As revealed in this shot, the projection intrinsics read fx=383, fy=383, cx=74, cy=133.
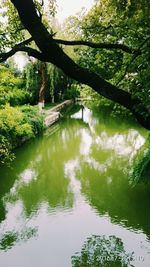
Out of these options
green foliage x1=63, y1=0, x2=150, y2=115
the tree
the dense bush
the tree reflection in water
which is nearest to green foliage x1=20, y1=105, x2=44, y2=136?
the dense bush

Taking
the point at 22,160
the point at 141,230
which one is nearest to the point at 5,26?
the point at 141,230

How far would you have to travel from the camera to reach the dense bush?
15609mm

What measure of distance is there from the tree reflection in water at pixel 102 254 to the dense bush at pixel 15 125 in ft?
18.6

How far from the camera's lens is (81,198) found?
12039mm

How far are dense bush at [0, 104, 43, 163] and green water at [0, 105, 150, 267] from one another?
65 centimetres

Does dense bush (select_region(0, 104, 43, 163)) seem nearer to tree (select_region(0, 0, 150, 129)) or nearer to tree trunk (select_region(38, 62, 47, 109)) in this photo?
tree (select_region(0, 0, 150, 129))

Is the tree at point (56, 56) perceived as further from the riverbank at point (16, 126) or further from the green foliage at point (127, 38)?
the riverbank at point (16, 126)

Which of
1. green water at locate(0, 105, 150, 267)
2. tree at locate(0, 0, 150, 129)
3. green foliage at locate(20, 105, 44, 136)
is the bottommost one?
green water at locate(0, 105, 150, 267)

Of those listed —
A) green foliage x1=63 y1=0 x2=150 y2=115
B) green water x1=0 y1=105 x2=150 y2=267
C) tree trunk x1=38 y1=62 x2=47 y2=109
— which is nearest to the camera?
green foliage x1=63 y1=0 x2=150 y2=115

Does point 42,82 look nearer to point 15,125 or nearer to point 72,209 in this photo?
point 15,125

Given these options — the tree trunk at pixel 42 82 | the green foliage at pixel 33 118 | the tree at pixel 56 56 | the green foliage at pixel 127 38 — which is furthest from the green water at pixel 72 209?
the tree trunk at pixel 42 82

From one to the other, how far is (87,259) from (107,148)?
11419 millimetres

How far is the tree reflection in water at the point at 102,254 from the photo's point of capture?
8.12 m

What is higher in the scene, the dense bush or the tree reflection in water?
the dense bush
